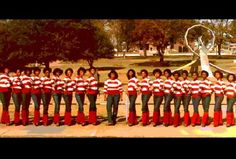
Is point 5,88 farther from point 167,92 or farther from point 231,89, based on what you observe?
point 231,89

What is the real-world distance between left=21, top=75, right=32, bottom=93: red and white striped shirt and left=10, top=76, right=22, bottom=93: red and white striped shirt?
2.9 inches

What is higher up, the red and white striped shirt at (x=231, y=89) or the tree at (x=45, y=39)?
the tree at (x=45, y=39)

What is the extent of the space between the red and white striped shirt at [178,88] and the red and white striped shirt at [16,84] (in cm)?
306

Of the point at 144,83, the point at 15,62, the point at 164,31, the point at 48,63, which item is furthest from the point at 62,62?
the point at 144,83

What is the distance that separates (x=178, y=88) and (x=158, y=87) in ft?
1.28

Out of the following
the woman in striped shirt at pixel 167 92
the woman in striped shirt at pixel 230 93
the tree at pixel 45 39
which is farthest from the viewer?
the tree at pixel 45 39

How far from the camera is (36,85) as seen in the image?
308 inches

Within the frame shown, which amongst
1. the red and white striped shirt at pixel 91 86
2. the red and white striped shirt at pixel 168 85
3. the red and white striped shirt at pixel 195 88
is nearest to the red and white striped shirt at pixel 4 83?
the red and white striped shirt at pixel 91 86

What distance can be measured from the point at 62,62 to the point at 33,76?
4.53 metres

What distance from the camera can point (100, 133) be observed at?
7.43m

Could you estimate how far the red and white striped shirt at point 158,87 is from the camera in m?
7.77

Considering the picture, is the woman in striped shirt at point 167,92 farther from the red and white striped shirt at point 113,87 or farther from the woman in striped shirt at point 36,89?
the woman in striped shirt at point 36,89

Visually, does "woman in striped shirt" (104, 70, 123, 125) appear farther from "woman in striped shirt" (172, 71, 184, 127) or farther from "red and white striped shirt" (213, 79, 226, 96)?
"red and white striped shirt" (213, 79, 226, 96)
